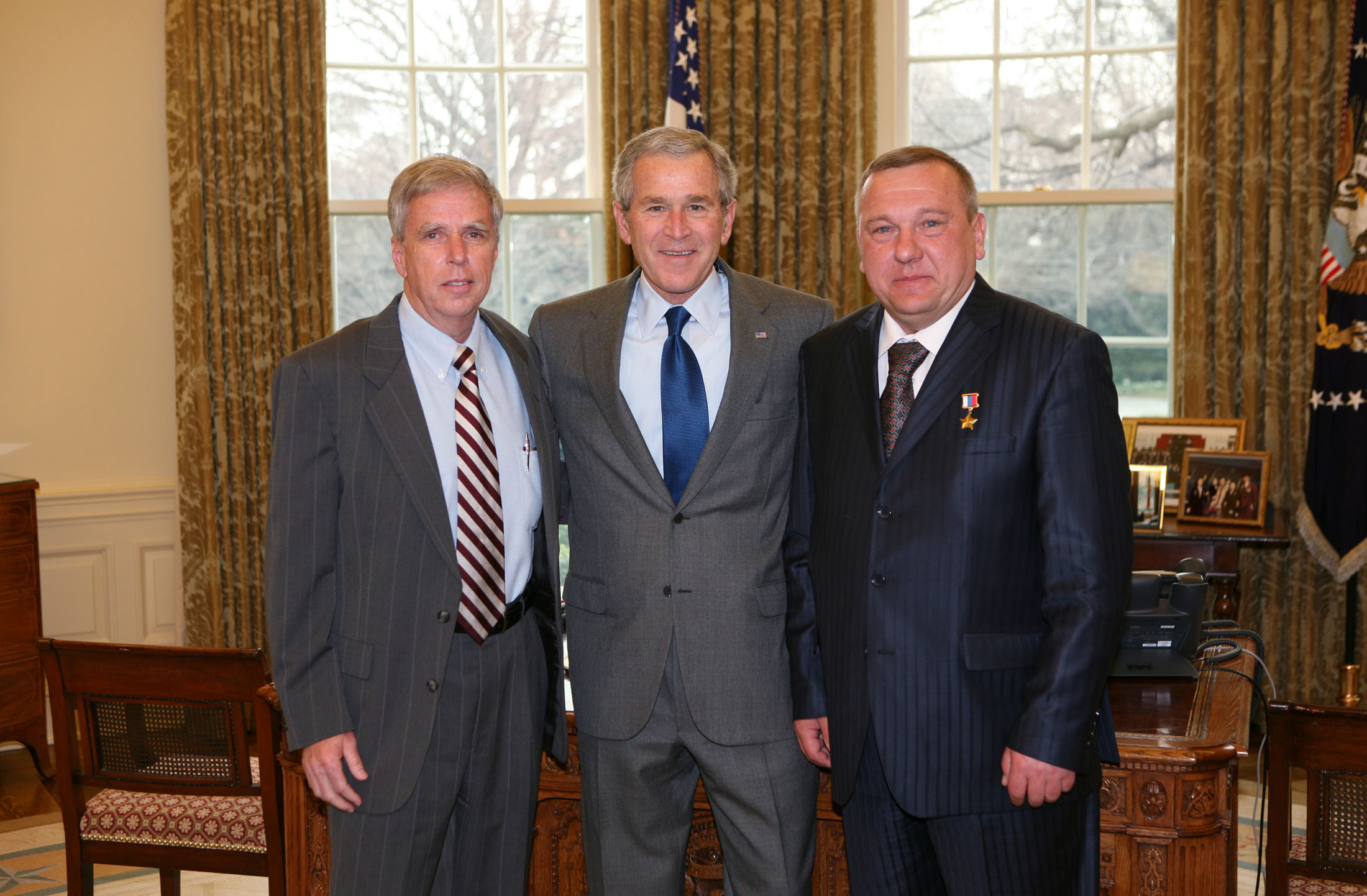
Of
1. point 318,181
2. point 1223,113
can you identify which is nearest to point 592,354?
point 318,181

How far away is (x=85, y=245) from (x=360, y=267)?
1.16 m

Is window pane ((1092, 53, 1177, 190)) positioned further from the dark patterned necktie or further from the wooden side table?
the wooden side table

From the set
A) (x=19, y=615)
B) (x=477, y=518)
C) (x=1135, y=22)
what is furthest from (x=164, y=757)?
(x=1135, y=22)

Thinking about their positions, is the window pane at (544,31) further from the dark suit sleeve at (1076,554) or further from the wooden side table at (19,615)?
the dark suit sleeve at (1076,554)

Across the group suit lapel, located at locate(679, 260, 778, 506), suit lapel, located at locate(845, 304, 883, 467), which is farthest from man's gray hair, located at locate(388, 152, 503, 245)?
suit lapel, located at locate(845, 304, 883, 467)

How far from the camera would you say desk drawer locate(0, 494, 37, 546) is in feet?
14.0

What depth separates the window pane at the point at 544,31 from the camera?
5.39m

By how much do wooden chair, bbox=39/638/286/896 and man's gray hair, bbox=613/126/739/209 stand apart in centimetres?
120

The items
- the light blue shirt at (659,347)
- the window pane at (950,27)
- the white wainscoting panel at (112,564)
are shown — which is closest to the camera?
the light blue shirt at (659,347)

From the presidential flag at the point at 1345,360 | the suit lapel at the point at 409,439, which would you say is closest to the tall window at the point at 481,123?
the presidential flag at the point at 1345,360

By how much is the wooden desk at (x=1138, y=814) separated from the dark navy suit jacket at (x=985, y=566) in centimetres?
27

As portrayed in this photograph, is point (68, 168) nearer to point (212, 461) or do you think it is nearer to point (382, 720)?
point (212, 461)

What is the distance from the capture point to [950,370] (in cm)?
186

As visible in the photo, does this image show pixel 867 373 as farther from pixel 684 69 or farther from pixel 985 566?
pixel 684 69
